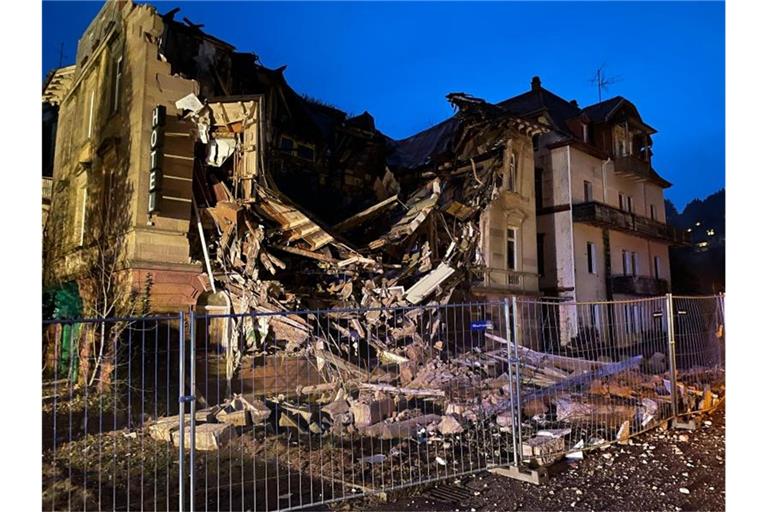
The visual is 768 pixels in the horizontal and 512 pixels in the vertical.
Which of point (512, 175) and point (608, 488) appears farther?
point (512, 175)

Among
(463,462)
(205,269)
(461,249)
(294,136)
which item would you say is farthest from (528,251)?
(463,462)

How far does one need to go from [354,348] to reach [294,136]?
8981 millimetres

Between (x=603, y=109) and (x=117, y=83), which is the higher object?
(x=603, y=109)

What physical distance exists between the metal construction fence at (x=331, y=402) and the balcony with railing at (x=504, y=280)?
486 cm

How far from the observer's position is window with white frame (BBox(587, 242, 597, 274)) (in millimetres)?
24484

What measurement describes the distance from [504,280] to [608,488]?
→ 14.6m

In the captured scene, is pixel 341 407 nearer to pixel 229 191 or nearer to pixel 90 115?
pixel 229 191

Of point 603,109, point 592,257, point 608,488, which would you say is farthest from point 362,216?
point 603,109

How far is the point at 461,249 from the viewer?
1772cm

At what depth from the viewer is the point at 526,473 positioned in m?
5.99

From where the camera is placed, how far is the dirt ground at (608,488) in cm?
530

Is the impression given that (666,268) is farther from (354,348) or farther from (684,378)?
(354,348)

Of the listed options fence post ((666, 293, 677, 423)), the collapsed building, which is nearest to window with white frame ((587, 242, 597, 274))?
the collapsed building

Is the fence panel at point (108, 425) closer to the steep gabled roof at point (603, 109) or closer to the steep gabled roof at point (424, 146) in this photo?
the steep gabled roof at point (424, 146)
